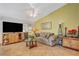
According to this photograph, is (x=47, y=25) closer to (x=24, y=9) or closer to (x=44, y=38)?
(x=44, y=38)

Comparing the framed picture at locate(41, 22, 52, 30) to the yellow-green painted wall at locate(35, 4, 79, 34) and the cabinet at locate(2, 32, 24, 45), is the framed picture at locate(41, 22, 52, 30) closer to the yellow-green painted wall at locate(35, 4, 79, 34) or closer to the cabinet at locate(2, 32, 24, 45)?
the yellow-green painted wall at locate(35, 4, 79, 34)

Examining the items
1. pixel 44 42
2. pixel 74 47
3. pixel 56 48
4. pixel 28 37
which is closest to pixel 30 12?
pixel 28 37

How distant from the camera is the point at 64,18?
2627mm

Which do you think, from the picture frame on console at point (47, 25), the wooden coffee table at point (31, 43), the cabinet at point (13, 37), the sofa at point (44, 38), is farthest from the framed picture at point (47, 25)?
the cabinet at point (13, 37)

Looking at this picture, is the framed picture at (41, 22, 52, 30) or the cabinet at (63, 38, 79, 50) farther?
the framed picture at (41, 22, 52, 30)

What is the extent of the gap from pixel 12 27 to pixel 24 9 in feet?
1.63

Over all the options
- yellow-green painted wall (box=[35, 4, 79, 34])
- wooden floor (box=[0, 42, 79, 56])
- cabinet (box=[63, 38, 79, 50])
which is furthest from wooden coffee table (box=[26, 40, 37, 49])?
cabinet (box=[63, 38, 79, 50])

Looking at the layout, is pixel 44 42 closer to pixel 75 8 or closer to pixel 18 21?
pixel 18 21

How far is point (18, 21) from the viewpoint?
2633mm

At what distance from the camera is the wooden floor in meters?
2.63

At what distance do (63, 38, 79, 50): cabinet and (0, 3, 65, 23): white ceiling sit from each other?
0.76m

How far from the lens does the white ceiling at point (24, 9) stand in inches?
103

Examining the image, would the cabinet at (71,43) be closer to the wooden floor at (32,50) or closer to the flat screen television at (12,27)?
the wooden floor at (32,50)

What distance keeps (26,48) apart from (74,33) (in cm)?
114
